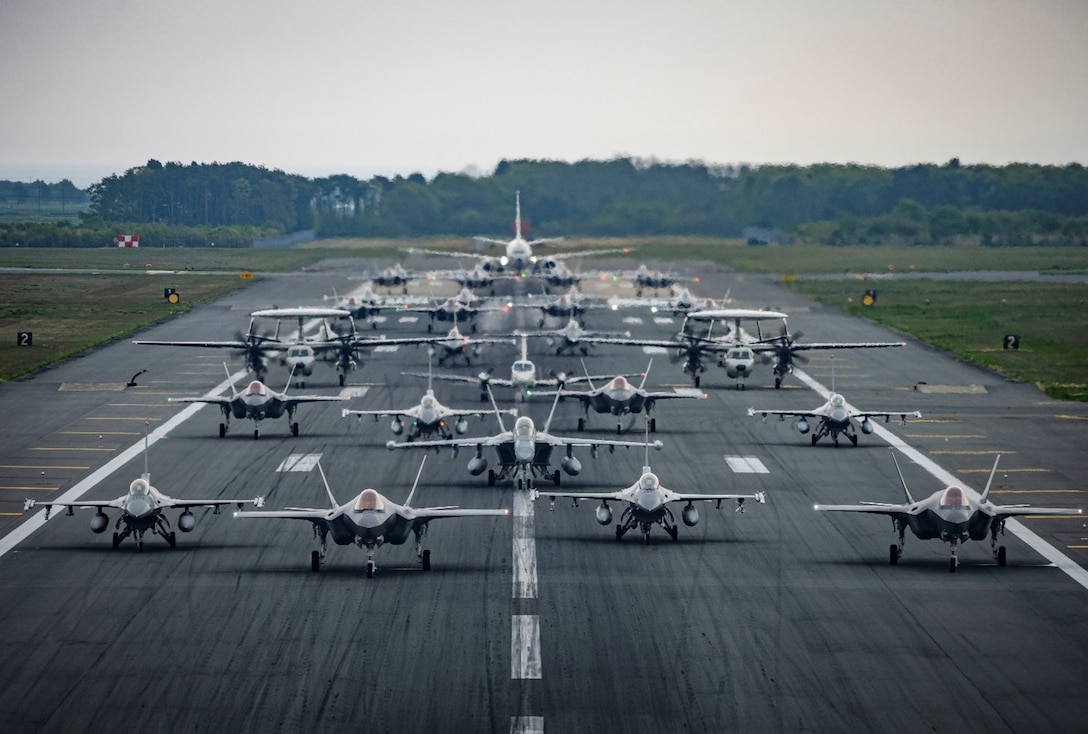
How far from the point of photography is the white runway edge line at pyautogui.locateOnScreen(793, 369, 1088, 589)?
164ft

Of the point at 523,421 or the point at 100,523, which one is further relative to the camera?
the point at 523,421

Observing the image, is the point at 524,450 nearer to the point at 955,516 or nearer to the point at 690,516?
the point at 690,516

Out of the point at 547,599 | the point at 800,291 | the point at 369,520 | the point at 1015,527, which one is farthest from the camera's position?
the point at 800,291

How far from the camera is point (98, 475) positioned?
214ft

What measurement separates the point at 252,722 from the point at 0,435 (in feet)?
150

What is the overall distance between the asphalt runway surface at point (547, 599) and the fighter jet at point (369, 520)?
1.29 meters

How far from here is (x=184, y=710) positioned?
36.8 metres

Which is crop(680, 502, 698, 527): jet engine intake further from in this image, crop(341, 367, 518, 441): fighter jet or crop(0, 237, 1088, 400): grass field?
crop(0, 237, 1088, 400): grass field

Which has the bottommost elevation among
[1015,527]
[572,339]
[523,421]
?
[1015,527]

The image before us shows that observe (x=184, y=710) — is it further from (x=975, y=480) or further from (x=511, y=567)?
(x=975, y=480)

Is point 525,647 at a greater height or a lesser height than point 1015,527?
greater

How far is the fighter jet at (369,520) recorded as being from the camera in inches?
1864

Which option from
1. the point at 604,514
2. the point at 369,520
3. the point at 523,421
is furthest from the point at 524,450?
the point at 369,520

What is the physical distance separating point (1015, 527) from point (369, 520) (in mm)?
28695
